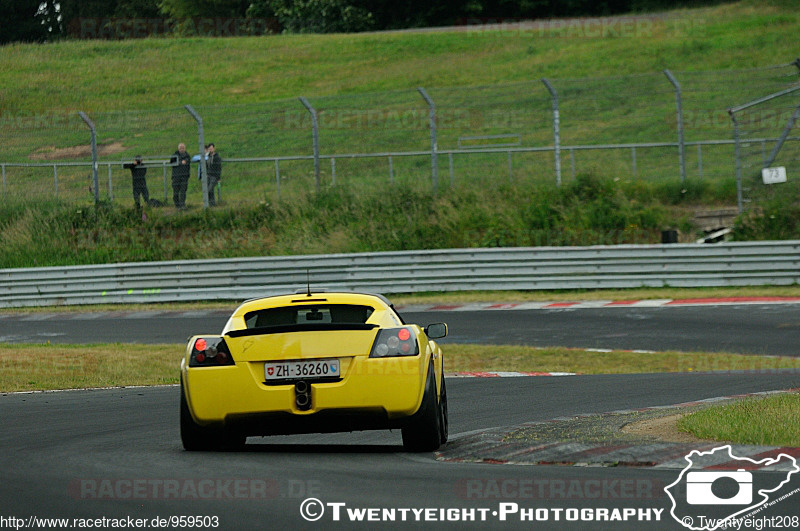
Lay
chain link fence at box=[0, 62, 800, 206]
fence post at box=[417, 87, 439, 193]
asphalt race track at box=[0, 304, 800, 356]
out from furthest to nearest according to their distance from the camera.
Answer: chain link fence at box=[0, 62, 800, 206], fence post at box=[417, 87, 439, 193], asphalt race track at box=[0, 304, 800, 356]

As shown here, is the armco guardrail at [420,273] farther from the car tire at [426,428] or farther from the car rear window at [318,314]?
the car tire at [426,428]

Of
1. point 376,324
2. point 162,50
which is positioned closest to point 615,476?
point 376,324

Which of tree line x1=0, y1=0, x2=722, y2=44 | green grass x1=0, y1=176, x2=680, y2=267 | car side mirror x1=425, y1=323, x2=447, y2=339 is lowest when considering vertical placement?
green grass x1=0, y1=176, x2=680, y2=267

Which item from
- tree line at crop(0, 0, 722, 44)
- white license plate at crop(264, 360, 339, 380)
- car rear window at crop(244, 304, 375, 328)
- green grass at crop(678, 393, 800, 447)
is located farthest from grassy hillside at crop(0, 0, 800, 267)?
white license plate at crop(264, 360, 339, 380)

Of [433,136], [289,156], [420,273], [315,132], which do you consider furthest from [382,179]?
[420,273]

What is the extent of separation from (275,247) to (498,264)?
5.95 m

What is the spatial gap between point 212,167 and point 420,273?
600cm

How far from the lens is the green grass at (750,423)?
7355mm

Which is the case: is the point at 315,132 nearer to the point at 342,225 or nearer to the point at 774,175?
the point at 342,225

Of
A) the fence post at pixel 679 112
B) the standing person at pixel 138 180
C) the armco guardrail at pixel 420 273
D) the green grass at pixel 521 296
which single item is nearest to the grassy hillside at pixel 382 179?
the standing person at pixel 138 180

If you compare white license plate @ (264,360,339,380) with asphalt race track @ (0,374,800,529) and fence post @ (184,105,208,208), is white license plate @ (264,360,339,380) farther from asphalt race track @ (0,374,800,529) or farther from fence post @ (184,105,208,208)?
fence post @ (184,105,208,208)

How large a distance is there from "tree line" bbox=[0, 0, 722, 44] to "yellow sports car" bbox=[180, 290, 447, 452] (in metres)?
55.3

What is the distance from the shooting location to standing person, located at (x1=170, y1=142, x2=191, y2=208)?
27.5m

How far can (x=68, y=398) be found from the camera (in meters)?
12.8
